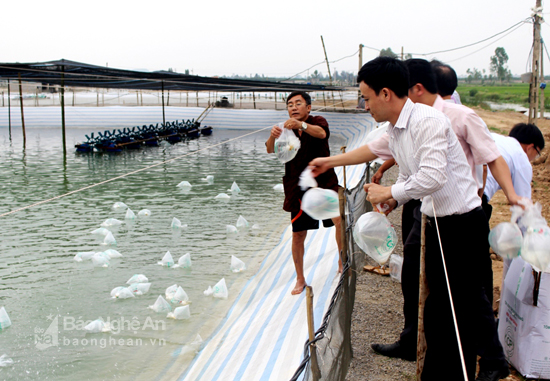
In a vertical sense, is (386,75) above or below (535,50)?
below

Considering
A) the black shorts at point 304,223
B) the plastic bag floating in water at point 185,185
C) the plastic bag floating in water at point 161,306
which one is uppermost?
the black shorts at point 304,223

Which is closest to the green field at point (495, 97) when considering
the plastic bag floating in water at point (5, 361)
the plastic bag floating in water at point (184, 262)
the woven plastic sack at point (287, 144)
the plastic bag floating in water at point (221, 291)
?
the plastic bag floating in water at point (184, 262)

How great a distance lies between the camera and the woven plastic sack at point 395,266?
412 centimetres

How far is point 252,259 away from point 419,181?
4.28m

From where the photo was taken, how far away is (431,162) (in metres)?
1.89

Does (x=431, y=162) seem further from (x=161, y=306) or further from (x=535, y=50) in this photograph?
(x=535, y=50)

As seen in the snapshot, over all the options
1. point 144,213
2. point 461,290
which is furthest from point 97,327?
point 144,213

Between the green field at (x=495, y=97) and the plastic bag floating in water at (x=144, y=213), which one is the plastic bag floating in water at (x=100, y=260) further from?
the green field at (x=495, y=97)

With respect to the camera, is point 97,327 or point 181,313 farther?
point 181,313

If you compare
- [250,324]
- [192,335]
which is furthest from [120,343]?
[250,324]

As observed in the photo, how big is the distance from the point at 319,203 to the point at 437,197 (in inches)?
42.7

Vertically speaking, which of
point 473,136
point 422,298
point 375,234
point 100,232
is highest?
point 473,136

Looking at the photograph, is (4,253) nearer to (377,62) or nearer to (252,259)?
(252,259)

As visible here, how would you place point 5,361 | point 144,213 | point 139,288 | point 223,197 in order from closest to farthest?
point 5,361
point 139,288
point 144,213
point 223,197
